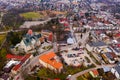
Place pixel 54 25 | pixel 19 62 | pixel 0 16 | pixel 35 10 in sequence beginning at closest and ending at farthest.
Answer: pixel 19 62
pixel 54 25
pixel 0 16
pixel 35 10

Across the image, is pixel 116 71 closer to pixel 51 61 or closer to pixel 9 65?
pixel 51 61

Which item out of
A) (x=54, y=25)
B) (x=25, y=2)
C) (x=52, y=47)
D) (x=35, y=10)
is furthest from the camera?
(x=25, y=2)

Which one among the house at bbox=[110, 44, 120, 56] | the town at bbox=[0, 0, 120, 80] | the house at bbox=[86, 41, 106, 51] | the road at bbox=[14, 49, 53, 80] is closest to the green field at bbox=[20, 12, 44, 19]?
the town at bbox=[0, 0, 120, 80]

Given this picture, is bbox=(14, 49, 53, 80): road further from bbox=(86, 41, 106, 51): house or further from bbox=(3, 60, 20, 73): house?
bbox=(86, 41, 106, 51): house

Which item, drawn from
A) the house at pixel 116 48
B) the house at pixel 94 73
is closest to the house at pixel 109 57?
the house at pixel 116 48

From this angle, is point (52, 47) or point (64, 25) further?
point (64, 25)

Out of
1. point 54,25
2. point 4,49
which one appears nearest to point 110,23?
point 54,25

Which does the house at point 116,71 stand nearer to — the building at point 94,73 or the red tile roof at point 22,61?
the building at point 94,73

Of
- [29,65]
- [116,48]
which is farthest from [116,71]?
[29,65]

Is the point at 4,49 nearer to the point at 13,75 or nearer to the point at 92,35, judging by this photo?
the point at 13,75
